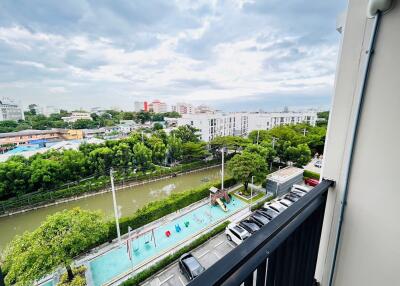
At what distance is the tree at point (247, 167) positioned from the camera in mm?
6484

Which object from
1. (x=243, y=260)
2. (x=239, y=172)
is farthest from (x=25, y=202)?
(x=243, y=260)

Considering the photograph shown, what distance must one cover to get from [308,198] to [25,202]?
8.65 metres

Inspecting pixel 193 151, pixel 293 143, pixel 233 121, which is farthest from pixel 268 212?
pixel 233 121

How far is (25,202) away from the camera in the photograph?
6.37m

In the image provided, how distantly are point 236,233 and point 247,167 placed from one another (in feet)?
9.23

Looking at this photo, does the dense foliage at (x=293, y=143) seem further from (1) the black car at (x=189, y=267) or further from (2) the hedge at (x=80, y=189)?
(1) the black car at (x=189, y=267)

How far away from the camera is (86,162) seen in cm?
763

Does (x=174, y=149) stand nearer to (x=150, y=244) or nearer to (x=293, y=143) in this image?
(x=150, y=244)

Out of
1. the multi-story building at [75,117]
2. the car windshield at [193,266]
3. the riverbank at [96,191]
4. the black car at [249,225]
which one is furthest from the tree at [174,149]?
the multi-story building at [75,117]

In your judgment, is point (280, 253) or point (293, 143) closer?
point (280, 253)

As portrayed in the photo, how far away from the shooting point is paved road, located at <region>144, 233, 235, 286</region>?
11.2 feet

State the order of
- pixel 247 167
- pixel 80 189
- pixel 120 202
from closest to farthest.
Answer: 1. pixel 247 167
2. pixel 120 202
3. pixel 80 189

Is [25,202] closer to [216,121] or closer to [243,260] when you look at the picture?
[243,260]

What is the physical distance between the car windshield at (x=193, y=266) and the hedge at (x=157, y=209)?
2137 mm
